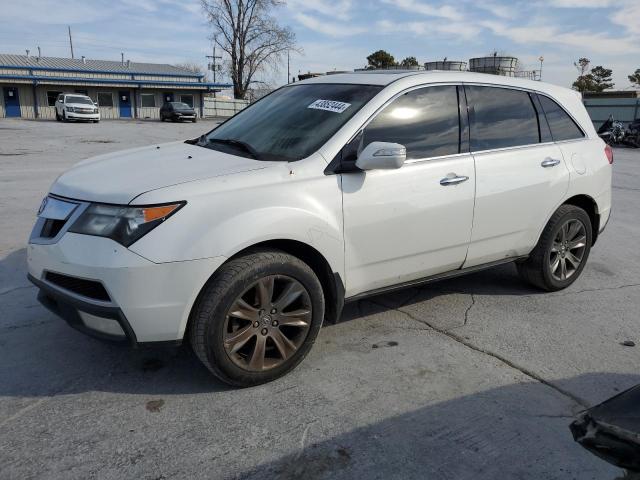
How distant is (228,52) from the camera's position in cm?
5988

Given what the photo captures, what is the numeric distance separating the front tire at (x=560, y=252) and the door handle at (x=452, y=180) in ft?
3.87

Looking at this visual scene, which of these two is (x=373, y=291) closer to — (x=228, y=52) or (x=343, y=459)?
(x=343, y=459)

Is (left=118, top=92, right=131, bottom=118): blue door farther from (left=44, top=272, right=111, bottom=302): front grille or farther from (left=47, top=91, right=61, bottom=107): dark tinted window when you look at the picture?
(left=44, top=272, right=111, bottom=302): front grille

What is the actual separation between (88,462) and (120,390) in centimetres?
62

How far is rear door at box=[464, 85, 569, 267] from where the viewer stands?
154 inches

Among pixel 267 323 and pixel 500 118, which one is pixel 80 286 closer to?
pixel 267 323

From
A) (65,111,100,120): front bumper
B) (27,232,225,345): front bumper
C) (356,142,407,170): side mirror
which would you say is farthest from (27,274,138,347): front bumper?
(65,111,100,120): front bumper

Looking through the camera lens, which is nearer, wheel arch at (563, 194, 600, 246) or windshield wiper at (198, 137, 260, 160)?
windshield wiper at (198, 137, 260, 160)

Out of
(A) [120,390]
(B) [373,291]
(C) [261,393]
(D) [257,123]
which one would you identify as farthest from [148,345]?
(D) [257,123]

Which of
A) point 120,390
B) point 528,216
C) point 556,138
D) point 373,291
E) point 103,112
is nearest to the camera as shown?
point 120,390

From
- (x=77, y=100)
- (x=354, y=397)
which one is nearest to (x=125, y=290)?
(x=354, y=397)

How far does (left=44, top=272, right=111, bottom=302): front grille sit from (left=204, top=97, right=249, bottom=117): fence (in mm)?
52850

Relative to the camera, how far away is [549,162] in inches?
169

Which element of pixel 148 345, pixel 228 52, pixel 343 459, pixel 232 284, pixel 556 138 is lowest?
pixel 343 459
